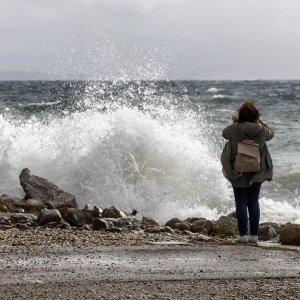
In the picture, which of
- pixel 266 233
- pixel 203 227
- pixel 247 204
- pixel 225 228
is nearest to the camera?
pixel 247 204

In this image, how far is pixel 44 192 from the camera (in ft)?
43.3

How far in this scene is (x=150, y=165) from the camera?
15.1 metres

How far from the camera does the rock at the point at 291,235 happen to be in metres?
8.69

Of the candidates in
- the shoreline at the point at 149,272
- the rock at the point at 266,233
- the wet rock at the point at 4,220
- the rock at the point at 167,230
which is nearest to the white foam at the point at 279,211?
the rock at the point at 266,233

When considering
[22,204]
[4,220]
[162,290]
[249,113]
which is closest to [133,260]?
[162,290]

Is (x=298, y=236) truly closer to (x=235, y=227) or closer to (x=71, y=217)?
(x=235, y=227)

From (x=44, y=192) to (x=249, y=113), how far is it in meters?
5.45

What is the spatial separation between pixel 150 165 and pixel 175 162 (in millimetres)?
567

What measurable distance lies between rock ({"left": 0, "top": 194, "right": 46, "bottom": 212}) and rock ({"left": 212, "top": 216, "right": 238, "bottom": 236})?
2.88m

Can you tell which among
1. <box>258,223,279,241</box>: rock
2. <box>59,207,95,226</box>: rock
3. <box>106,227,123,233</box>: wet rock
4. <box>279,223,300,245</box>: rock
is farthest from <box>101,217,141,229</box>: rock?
<box>279,223,300,245</box>: rock

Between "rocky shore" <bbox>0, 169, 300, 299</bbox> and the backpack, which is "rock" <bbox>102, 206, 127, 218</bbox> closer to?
"rocky shore" <bbox>0, 169, 300, 299</bbox>

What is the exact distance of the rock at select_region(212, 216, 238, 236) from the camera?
10.1m

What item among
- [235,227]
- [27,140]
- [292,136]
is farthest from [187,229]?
[292,136]

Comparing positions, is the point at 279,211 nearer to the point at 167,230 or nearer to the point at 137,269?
the point at 167,230
